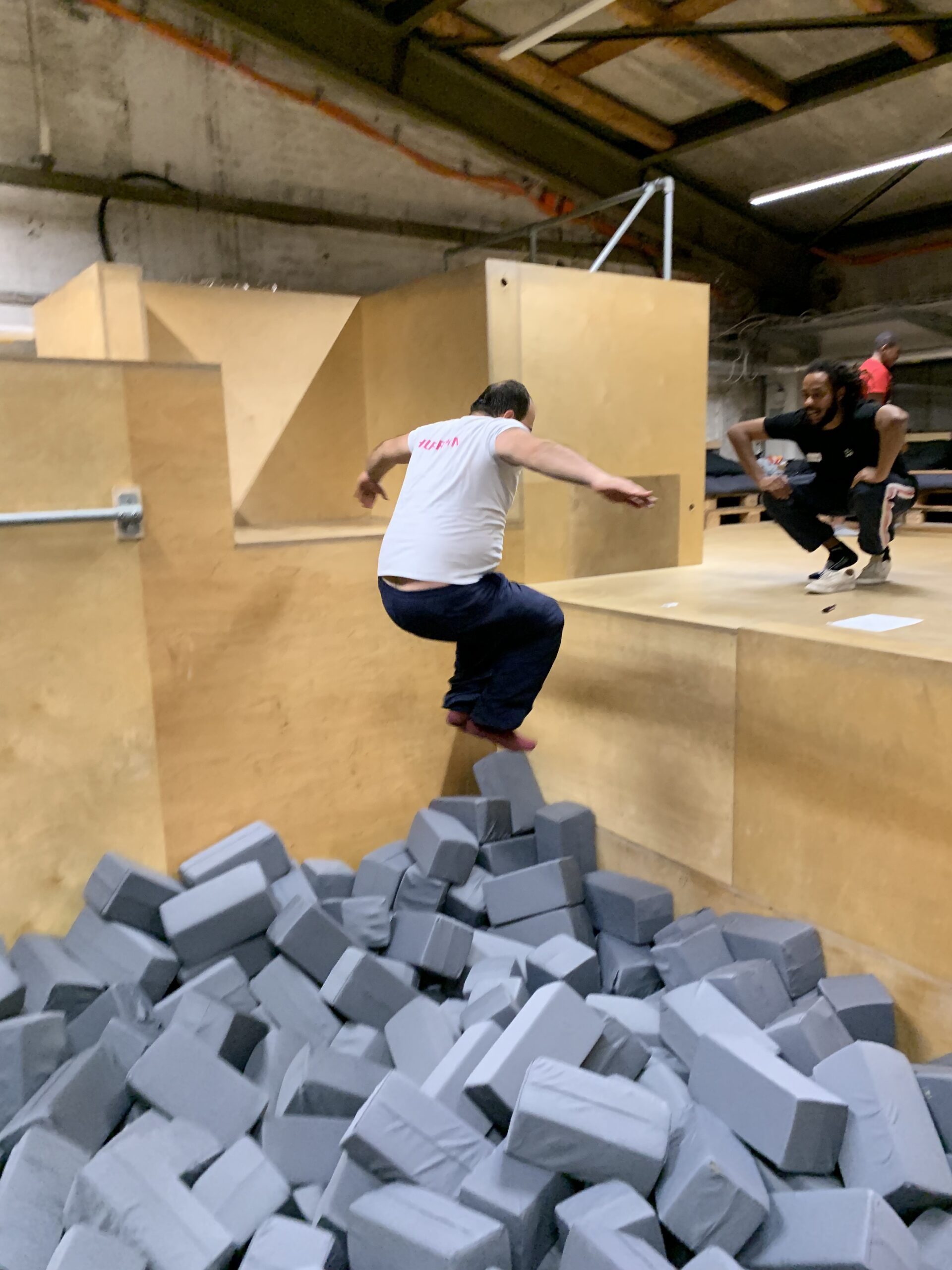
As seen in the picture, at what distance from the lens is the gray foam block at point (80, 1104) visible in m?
2.36

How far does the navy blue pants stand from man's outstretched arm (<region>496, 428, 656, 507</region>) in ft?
1.46

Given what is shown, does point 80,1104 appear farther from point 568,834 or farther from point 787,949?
point 787,949

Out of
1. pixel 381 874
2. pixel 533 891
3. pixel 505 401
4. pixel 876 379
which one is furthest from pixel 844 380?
pixel 381 874

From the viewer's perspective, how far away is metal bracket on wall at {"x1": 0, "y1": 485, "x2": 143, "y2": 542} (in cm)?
295

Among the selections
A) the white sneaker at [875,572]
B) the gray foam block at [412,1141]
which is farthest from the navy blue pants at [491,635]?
the white sneaker at [875,572]

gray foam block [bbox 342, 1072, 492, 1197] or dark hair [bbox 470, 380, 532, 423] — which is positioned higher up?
dark hair [bbox 470, 380, 532, 423]

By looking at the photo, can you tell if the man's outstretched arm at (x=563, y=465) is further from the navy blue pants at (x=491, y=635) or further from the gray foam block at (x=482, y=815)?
the gray foam block at (x=482, y=815)

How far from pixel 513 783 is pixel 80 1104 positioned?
205 cm

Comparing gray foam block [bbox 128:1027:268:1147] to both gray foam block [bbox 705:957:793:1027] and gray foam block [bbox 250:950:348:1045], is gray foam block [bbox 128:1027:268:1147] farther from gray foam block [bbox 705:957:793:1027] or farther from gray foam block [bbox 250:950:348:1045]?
gray foam block [bbox 705:957:793:1027]

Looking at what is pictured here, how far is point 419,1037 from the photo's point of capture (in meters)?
2.72

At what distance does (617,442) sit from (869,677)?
87.3 inches

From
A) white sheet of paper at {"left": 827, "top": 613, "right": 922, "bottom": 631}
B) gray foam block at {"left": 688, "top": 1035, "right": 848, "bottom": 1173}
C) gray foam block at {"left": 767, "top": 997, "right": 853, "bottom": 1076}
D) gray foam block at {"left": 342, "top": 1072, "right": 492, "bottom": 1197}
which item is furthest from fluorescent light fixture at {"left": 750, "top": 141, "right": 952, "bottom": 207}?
gray foam block at {"left": 342, "top": 1072, "right": 492, "bottom": 1197}

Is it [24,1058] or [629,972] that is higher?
[24,1058]

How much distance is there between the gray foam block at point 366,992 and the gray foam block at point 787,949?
112 cm
